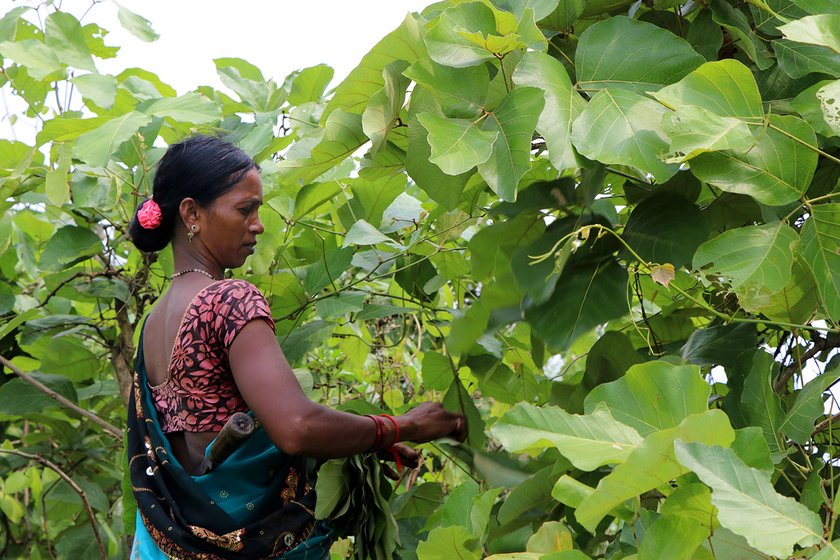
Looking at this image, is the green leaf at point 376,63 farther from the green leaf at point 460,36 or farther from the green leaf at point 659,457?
the green leaf at point 659,457

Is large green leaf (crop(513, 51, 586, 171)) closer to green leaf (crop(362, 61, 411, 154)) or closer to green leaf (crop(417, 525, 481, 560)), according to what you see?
green leaf (crop(362, 61, 411, 154))

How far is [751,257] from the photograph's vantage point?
3.93 feet

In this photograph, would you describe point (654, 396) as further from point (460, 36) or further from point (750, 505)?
point (460, 36)

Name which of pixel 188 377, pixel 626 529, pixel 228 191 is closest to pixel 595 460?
pixel 626 529

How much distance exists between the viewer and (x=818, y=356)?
1.60 metres

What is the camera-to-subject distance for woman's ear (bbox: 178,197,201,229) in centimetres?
180

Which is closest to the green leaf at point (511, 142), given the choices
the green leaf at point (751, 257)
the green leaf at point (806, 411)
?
the green leaf at point (751, 257)

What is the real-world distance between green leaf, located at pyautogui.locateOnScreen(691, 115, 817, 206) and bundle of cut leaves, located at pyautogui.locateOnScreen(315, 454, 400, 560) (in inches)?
31.7

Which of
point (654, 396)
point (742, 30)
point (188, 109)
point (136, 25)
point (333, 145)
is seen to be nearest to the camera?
point (654, 396)

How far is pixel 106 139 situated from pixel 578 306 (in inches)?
36.1

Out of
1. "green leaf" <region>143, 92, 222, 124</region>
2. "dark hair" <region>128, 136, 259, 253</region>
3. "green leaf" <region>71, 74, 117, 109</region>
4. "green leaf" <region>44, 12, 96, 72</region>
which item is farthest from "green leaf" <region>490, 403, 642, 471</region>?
"green leaf" <region>44, 12, 96, 72</region>

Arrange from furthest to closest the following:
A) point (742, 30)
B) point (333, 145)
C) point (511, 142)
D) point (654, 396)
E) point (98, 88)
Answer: point (98, 88) < point (333, 145) < point (742, 30) < point (511, 142) < point (654, 396)

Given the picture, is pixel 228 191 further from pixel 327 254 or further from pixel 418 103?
pixel 418 103

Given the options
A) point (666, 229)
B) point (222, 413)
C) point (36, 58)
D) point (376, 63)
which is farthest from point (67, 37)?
point (666, 229)
